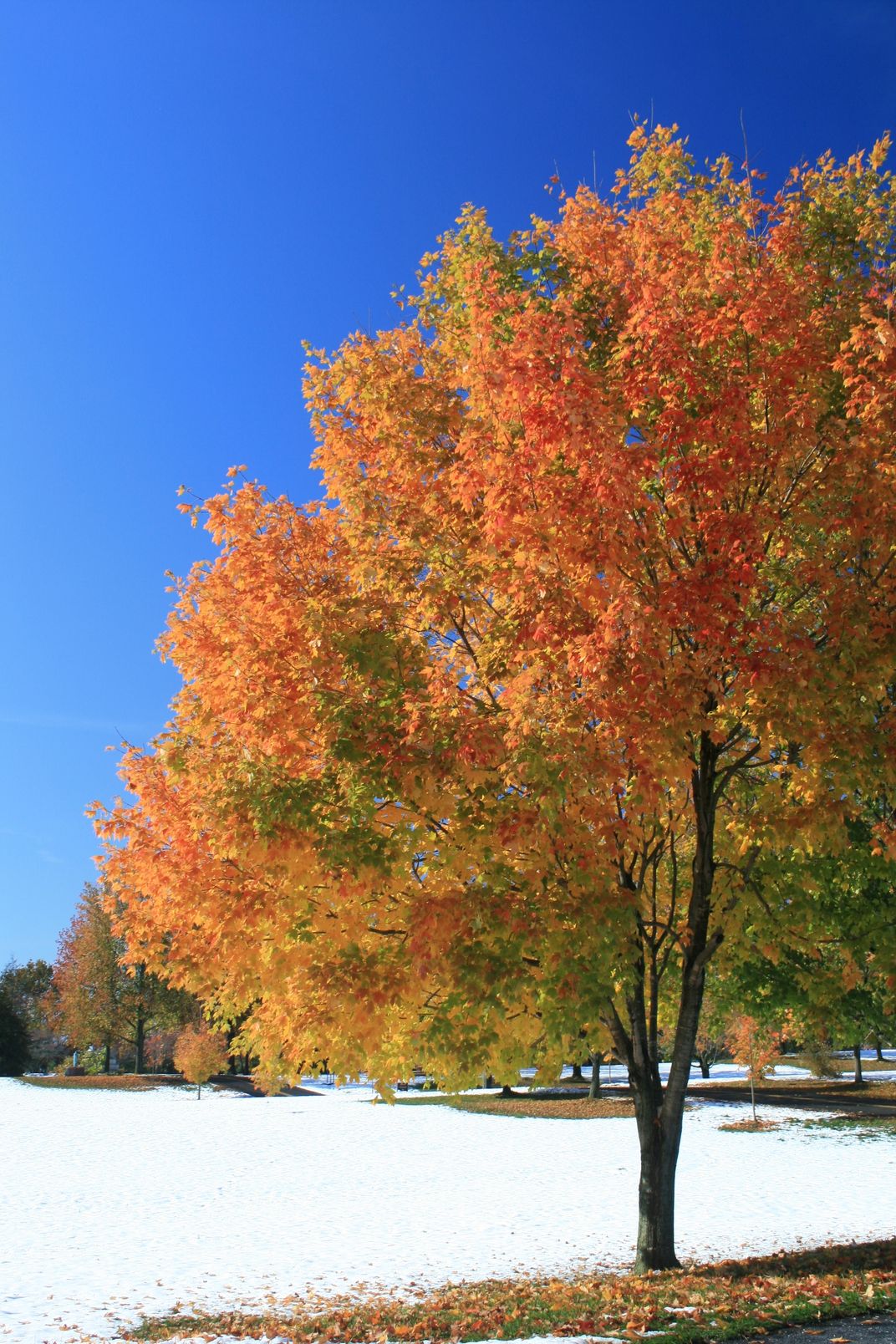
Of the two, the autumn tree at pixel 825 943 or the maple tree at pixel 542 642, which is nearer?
the maple tree at pixel 542 642

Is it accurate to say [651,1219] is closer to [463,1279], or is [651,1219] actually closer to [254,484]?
[463,1279]

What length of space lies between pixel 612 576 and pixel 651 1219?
7554 mm

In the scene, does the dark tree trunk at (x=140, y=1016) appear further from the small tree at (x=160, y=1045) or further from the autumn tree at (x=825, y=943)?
the autumn tree at (x=825, y=943)

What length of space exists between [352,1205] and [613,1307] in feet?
32.5

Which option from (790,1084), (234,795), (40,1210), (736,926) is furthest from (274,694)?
(790,1084)

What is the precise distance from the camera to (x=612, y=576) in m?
7.93

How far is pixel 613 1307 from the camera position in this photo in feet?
28.9

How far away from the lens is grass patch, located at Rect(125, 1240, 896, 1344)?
7.96m

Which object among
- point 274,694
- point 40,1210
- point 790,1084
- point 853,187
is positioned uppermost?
point 853,187

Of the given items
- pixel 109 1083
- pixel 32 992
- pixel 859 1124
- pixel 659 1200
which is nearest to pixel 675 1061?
pixel 659 1200

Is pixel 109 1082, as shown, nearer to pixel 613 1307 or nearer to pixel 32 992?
pixel 32 992

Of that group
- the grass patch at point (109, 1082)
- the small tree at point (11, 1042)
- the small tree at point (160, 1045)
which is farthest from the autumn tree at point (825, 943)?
the small tree at point (11, 1042)

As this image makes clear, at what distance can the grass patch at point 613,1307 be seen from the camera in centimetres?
796

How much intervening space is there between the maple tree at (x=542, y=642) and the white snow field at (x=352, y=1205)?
11.9ft
